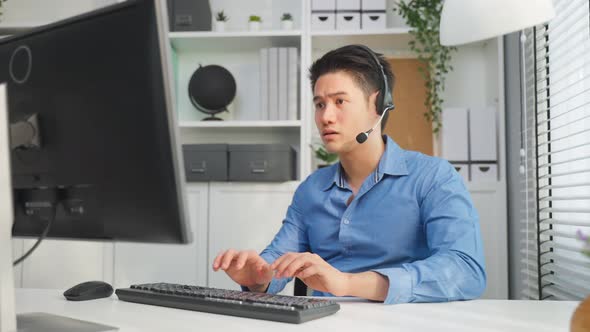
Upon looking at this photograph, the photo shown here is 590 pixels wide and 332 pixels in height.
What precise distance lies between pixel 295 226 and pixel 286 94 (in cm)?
109

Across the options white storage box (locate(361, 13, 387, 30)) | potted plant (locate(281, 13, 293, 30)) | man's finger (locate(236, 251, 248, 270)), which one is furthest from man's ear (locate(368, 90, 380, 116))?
potted plant (locate(281, 13, 293, 30))

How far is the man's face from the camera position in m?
1.60

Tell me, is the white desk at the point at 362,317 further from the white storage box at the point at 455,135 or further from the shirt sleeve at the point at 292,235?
the white storage box at the point at 455,135

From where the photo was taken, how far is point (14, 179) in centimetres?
88

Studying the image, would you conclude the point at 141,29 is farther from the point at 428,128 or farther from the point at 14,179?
the point at 428,128

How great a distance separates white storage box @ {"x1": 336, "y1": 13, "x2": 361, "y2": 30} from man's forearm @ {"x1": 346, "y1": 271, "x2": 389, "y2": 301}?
1.76m

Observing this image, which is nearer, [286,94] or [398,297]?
[398,297]

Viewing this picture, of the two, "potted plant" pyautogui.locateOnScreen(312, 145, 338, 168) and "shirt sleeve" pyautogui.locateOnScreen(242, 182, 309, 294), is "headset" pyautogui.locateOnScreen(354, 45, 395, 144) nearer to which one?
"shirt sleeve" pyautogui.locateOnScreen(242, 182, 309, 294)

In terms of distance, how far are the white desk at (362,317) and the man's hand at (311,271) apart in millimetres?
37

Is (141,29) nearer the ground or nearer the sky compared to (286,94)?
nearer the ground

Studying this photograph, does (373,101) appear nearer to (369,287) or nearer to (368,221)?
(368,221)

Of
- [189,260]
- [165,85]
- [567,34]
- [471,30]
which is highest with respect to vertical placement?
[567,34]

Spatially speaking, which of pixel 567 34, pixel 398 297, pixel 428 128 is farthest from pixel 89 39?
pixel 428 128

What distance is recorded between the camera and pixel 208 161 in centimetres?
253
